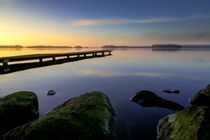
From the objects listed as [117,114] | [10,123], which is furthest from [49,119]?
[117,114]

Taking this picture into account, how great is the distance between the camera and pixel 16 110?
25.9 ft

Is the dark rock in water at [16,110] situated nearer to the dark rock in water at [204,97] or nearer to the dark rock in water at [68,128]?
the dark rock in water at [68,128]

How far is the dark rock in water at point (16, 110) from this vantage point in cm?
757

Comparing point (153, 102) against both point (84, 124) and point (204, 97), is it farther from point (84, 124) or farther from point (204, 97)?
point (84, 124)

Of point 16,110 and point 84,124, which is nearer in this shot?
point 84,124

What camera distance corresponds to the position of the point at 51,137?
4.63m

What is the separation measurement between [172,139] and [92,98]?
4099 mm

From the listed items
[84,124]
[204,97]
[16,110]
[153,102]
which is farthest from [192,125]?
[16,110]

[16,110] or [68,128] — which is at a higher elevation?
[68,128]

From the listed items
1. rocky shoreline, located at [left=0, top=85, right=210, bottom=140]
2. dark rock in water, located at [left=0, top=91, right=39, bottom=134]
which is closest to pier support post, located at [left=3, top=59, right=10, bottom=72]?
dark rock in water, located at [left=0, top=91, right=39, bottom=134]

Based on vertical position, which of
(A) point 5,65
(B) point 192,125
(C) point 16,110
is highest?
(A) point 5,65

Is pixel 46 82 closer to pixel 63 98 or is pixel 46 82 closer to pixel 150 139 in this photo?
pixel 63 98

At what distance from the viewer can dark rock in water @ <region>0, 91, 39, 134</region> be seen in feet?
24.8

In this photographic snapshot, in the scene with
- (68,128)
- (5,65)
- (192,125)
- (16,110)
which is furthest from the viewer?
(5,65)
